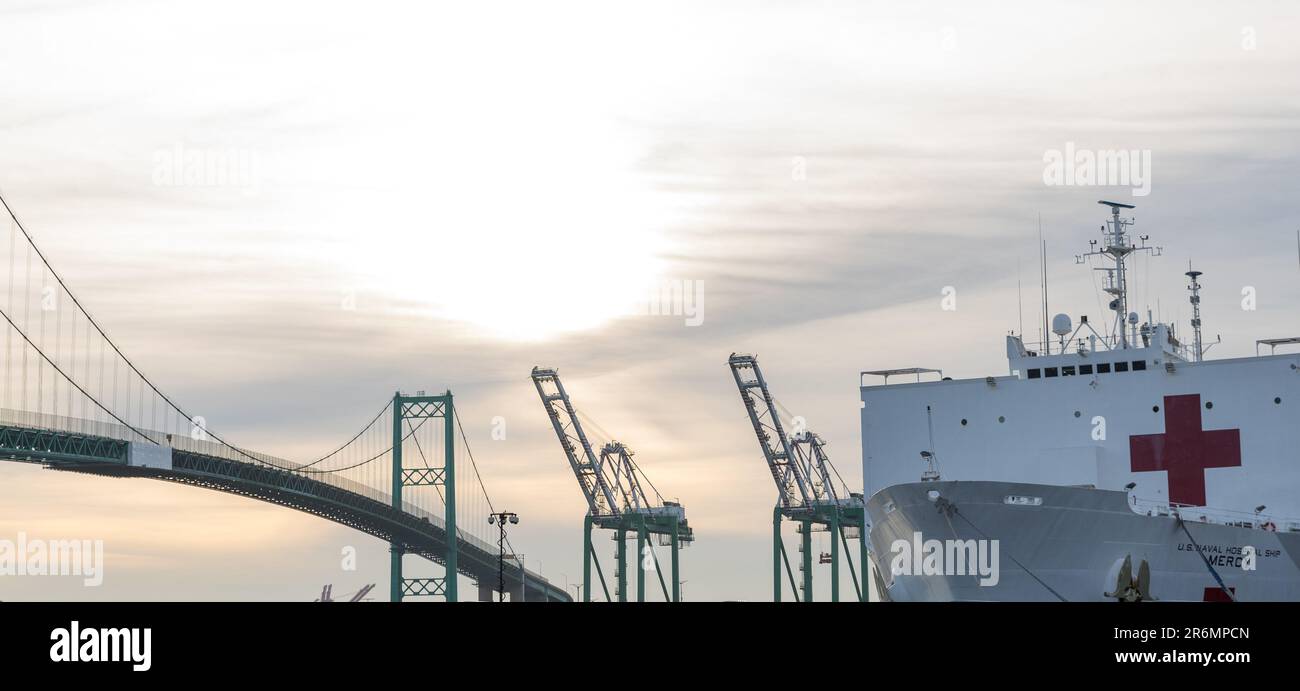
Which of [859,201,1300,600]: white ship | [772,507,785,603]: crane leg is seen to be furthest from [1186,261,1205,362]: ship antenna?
[772,507,785,603]: crane leg

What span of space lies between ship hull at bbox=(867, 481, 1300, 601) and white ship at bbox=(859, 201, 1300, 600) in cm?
3

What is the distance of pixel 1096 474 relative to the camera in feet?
113

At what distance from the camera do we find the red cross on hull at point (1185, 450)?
33438 mm

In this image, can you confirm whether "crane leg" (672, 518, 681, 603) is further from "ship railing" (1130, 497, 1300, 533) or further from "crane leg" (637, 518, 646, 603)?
"ship railing" (1130, 497, 1300, 533)

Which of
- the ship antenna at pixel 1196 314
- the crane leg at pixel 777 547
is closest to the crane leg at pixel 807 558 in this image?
the crane leg at pixel 777 547

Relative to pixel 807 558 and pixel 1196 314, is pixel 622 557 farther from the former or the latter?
pixel 1196 314

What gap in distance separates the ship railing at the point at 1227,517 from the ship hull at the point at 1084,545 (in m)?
0.60

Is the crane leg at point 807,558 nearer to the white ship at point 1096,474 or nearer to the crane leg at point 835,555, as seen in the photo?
the crane leg at point 835,555

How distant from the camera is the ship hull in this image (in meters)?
29.9

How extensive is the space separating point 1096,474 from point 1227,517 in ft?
9.24

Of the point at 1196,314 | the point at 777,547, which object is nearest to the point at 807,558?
the point at 777,547
